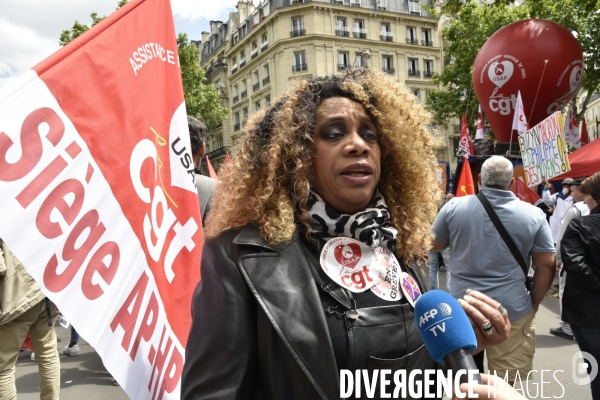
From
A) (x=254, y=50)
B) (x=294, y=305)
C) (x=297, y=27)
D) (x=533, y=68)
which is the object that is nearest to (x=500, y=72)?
(x=533, y=68)

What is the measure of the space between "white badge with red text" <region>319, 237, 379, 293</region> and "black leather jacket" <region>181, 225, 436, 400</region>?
133 mm

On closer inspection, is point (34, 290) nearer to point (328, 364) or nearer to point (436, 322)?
point (328, 364)

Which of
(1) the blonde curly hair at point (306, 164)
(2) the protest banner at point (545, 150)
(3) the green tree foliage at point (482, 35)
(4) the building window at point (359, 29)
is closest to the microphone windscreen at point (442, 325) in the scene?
(1) the blonde curly hair at point (306, 164)

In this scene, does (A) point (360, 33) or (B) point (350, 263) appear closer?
(B) point (350, 263)

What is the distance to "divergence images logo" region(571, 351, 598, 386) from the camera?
128 inches

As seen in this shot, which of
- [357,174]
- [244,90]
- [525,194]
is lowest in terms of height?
[357,174]

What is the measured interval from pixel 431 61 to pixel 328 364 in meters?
44.5

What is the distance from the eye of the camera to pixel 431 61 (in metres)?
42.1

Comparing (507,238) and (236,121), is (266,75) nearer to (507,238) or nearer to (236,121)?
(236,121)

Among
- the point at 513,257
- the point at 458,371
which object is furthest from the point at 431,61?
the point at 458,371

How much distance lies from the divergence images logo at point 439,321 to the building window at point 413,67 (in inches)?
1668

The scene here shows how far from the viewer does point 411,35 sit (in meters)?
41.7

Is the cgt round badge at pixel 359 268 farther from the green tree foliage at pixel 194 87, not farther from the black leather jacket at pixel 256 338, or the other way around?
the green tree foliage at pixel 194 87

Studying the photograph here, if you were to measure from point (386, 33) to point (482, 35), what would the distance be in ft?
69.0
